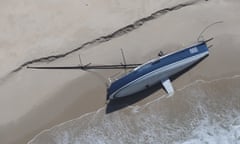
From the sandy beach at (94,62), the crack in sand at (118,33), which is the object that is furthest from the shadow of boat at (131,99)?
the crack in sand at (118,33)

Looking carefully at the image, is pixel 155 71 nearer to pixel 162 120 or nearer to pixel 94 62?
pixel 162 120

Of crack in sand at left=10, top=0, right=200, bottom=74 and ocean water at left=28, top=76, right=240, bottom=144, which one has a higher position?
crack in sand at left=10, top=0, right=200, bottom=74

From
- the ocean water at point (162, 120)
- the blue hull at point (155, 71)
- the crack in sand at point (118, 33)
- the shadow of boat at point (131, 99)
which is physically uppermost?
the crack in sand at point (118, 33)

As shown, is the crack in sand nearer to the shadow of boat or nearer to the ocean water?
the shadow of boat

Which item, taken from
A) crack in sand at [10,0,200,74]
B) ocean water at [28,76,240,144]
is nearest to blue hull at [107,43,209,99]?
ocean water at [28,76,240,144]

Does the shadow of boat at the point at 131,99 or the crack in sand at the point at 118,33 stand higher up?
the crack in sand at the point at 118,33

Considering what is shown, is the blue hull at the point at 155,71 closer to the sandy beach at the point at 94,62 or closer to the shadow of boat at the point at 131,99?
the shadow of boat at the point at 131,99
